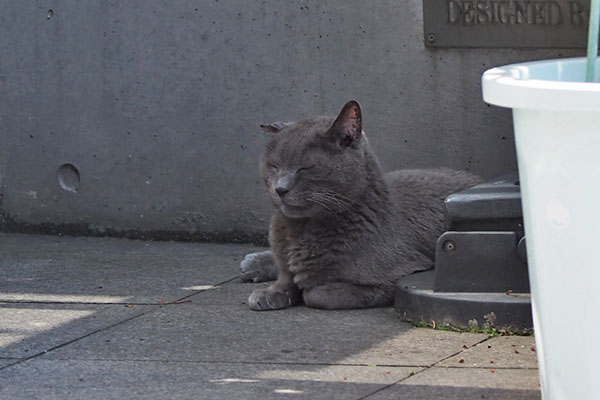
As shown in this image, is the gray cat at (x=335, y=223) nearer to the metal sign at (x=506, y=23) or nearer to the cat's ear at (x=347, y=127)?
the cat's ear at (x=347, y=127)

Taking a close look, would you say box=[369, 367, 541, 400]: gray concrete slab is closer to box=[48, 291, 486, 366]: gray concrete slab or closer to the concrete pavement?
the concrete pavement

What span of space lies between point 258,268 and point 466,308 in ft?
4.21

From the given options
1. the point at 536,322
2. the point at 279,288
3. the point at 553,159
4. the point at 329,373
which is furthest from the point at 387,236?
the point at 553,159

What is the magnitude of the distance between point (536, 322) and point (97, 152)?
3.63 metres

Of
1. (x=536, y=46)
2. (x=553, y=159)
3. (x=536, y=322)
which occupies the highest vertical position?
(x=536, y=46)

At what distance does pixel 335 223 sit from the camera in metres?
4.79

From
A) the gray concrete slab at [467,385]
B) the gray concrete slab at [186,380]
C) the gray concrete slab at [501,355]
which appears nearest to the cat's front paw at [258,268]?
the gray concrete slab at [186,380]

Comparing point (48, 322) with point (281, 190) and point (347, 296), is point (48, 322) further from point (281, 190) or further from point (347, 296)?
point (347, 296)

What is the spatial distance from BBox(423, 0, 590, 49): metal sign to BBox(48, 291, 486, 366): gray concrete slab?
1.52m

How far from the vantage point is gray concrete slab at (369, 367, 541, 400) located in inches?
139

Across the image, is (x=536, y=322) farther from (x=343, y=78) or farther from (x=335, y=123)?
(x=343, y=78)

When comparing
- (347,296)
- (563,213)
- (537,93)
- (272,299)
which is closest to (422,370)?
(347,296)

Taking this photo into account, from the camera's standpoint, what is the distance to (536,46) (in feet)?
17.5

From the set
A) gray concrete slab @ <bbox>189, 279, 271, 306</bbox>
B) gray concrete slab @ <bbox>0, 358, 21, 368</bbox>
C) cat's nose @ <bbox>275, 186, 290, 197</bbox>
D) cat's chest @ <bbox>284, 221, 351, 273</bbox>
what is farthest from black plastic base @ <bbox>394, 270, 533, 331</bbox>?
gray concrete slab @ <bbox>0, 358, 21, 368</bbox>
